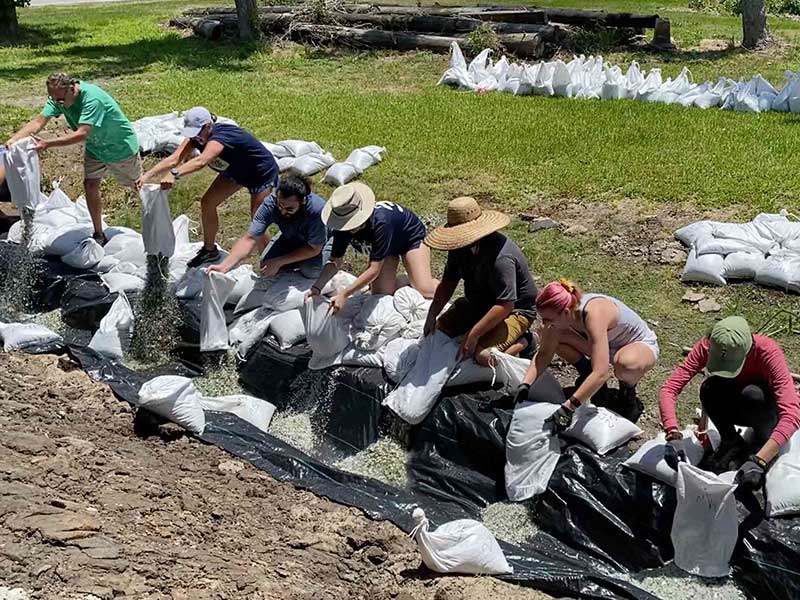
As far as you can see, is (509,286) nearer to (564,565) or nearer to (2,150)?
(564,565)

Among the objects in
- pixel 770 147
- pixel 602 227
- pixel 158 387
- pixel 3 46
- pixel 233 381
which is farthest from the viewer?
pixel 3 46

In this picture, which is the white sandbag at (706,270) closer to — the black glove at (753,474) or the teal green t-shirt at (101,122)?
the black glove at (753,474)

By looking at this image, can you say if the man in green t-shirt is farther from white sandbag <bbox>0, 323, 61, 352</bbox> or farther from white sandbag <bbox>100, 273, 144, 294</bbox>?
white sandbag <bbox>0, 323, 61, 352</bbox>

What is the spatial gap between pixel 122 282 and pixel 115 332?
468 millimetres

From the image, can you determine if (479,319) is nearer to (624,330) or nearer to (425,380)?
(425,380)

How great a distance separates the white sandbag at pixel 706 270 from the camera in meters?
5.86

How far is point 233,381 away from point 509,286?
6.71 feet

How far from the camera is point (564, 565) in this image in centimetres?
392

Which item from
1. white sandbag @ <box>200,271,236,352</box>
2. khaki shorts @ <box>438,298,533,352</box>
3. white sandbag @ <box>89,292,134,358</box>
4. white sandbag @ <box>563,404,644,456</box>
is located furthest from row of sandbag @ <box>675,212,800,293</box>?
white sandbag @ <box>89,292,134,358</box>

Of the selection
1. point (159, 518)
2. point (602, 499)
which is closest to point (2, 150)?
point (159, 518)

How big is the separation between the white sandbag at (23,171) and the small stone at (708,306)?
4.60 meters

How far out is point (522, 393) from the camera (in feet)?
14.4

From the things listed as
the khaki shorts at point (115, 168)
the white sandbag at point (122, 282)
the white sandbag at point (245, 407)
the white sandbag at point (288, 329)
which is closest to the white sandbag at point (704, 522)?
the white sandbag at point (245, 407)

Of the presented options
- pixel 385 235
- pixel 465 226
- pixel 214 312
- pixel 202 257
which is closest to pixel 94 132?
pixel 202 257
